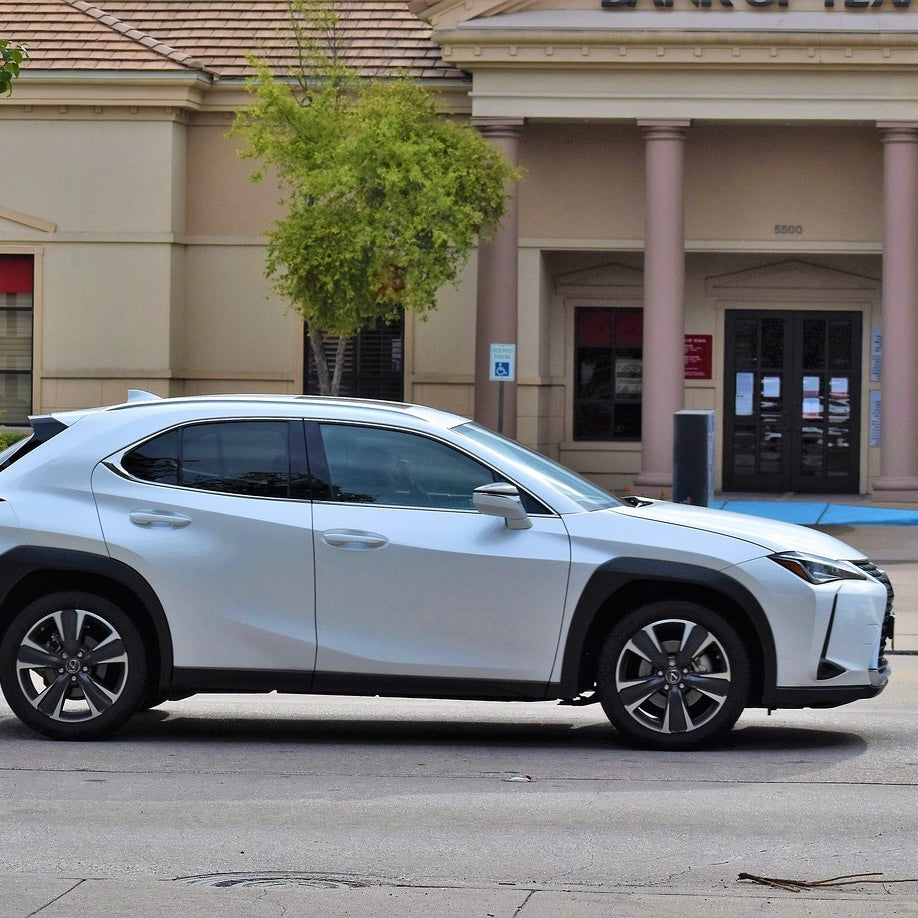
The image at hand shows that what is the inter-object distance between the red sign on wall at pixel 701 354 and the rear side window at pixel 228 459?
57.7 feet

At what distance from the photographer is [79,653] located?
8.09 meters

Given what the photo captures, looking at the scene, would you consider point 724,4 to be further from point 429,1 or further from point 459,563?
point 459,563

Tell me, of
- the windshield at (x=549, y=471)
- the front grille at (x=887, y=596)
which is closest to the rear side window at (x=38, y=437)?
the windshield at (x=549, y=471)

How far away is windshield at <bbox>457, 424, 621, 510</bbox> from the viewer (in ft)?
26.9

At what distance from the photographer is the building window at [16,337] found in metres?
24.3

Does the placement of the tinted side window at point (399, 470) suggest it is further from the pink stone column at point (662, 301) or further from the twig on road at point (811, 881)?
the pink stone column at point (662, 301)

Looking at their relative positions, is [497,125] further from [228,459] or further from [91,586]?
[91,586]

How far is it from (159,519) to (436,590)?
1.37m

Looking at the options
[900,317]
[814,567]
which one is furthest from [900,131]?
[814,567]

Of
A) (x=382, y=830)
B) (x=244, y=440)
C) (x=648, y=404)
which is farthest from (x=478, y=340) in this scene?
(x=382, y=830)

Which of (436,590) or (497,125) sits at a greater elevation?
(497,125)

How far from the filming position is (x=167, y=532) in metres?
8.05

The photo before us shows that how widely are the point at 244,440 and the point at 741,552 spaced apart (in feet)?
7.97

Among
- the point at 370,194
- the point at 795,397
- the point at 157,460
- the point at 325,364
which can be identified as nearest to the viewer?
the point at 157,460
